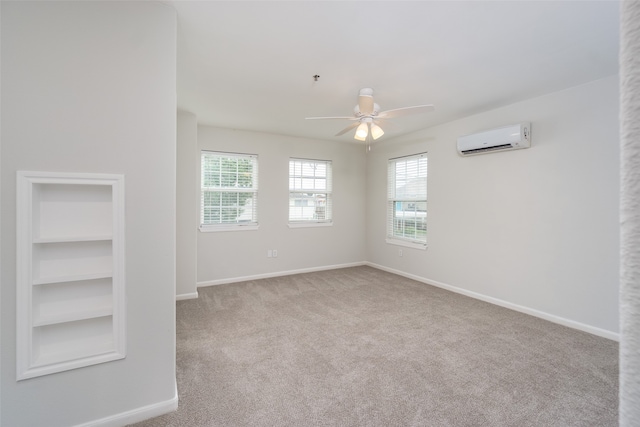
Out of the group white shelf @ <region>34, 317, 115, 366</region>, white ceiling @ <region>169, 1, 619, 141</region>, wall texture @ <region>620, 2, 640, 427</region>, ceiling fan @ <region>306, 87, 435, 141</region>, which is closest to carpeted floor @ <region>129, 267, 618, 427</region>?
white shelf @ <region>34, 317, 115, 366</region>

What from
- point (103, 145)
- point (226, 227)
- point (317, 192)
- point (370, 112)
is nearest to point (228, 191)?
point (226, 227)

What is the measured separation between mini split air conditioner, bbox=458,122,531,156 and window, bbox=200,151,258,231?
3.15m

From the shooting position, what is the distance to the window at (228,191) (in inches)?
186

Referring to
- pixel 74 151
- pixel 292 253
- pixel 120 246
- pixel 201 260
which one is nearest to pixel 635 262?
pixel 120 246

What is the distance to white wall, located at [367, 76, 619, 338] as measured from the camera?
297 cm

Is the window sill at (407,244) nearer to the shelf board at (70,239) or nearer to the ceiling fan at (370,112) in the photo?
the ceiling fan at (370,112)

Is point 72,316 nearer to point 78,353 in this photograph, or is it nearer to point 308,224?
point 78,353

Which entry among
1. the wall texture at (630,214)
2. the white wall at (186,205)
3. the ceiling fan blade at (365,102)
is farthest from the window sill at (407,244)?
the wall texture at (630,214)

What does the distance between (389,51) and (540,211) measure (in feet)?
8.18

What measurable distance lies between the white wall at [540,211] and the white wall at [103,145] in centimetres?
366

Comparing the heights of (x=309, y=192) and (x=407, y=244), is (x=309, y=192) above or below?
above

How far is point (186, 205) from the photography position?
13.3 feet

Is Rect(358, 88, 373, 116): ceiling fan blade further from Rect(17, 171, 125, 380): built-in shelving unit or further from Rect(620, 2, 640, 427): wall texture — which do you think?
Rect(620, 2, 640, 427): wall texture

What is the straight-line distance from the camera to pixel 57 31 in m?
1.68
